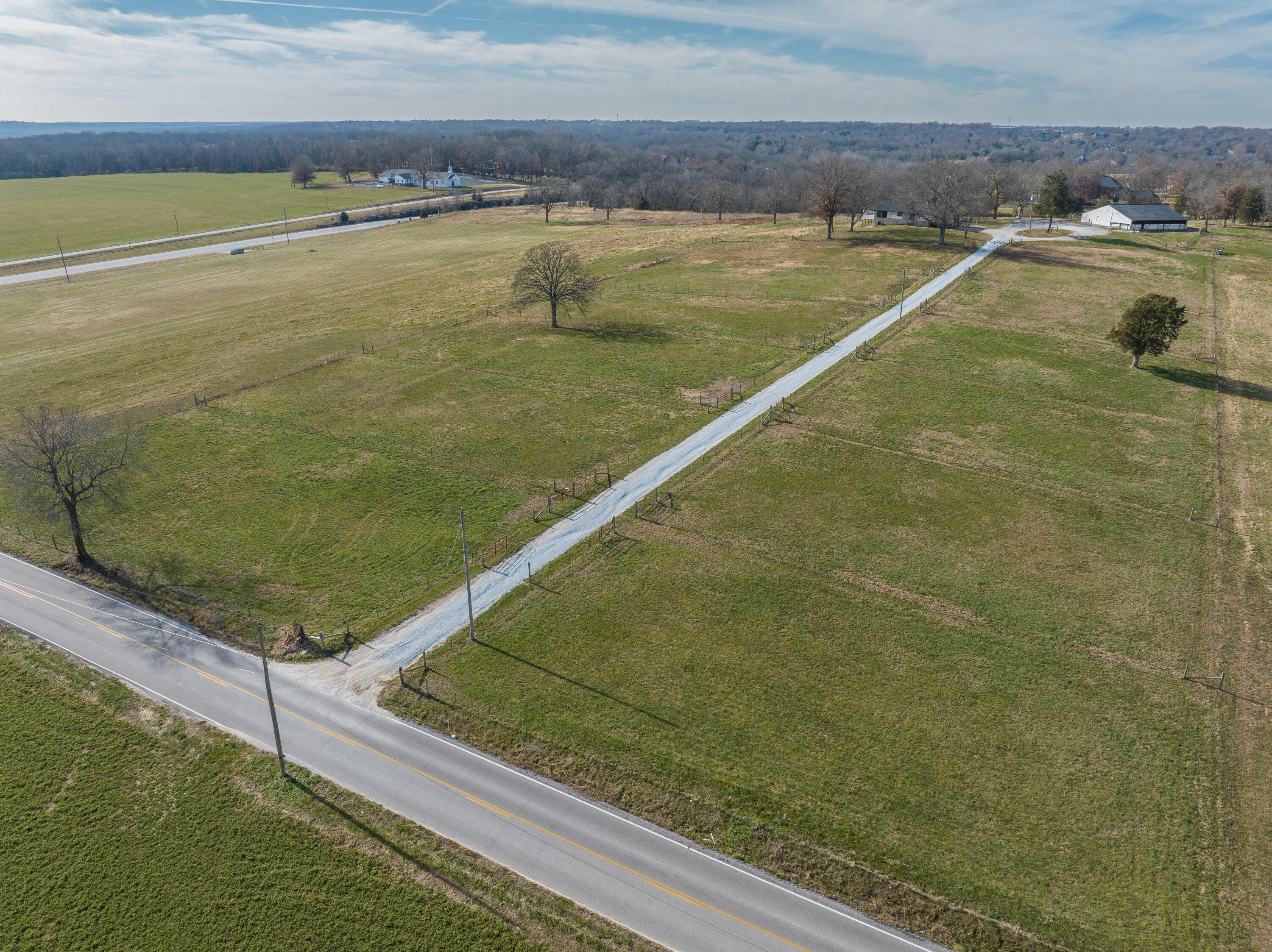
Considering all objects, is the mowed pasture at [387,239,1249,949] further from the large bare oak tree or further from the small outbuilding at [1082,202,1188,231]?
the small outbuilding at [1082,202,1188,231]

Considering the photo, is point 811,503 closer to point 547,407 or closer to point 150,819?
point 547,407

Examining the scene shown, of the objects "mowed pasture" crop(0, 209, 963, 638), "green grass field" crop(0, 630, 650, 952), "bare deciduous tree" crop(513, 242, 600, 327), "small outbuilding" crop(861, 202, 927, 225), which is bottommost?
"green grass field" crop(0, 630, 650, 952)

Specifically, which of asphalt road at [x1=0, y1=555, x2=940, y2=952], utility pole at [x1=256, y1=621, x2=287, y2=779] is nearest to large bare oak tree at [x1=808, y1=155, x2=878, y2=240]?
asphalt road at [x1=0, y1=555, x2=940, y2=952]

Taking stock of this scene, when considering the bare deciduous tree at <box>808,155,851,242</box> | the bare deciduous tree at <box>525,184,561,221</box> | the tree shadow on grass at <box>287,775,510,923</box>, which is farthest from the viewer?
the bare deciduous tree at <box>525,184,561,221</box>

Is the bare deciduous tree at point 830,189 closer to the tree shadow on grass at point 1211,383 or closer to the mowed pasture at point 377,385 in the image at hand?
the mowed pasture at point 377,385

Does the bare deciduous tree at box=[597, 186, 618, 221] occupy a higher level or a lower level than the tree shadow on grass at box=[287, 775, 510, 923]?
higher

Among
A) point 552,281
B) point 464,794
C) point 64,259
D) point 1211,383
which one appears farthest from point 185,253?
point 1211,383

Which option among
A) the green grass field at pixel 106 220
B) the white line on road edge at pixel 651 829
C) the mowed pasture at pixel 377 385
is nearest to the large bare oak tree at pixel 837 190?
the mowed pasture at pixel 377 385

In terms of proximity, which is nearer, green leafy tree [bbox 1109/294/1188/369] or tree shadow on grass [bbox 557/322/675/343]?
green leafy tree [bbox 1109/294/1188/369]

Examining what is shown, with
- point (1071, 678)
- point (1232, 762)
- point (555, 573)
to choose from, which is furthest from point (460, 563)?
point (1232, 762)
